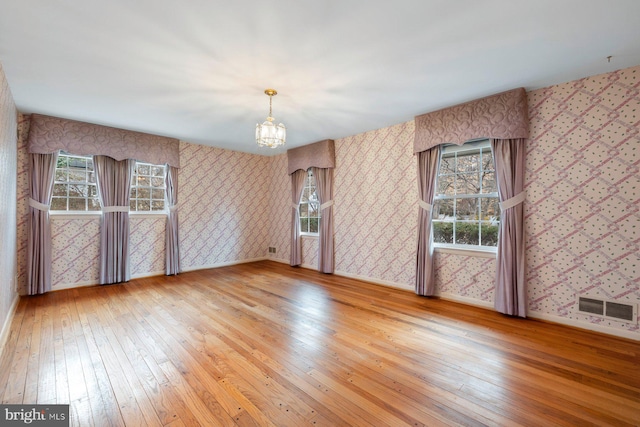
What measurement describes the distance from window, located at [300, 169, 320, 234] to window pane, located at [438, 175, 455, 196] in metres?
2.46

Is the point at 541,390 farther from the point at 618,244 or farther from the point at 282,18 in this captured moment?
the point at 282,18

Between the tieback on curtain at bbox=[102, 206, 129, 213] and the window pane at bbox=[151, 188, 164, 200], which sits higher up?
the window pane at bbox=[151, 188, 164, 200]

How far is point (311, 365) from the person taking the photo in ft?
6.97

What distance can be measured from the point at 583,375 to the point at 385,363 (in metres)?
1.45

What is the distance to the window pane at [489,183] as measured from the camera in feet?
11.4

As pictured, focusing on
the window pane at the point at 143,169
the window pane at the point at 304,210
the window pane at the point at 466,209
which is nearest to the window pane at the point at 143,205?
the window pane at the point at 143,169

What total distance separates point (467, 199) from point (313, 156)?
9.52 feet

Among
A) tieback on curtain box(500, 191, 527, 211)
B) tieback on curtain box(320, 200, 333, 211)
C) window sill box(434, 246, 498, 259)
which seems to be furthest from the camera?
tieback on curtain box(320, 200, 333, 211)

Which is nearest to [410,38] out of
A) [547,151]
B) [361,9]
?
[361,9]

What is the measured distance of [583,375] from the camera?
6.51 feet

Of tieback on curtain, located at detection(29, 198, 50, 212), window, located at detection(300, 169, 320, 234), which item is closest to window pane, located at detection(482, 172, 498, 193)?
window, located at detection(300, 169, 320, 234)

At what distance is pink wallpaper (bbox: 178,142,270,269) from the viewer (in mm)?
5344

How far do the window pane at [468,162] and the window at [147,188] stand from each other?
5222 millimetres

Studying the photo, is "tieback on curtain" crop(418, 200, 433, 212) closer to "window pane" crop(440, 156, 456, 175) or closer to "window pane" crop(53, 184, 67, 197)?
"window pane" crop(440, 156, 456, 175)
